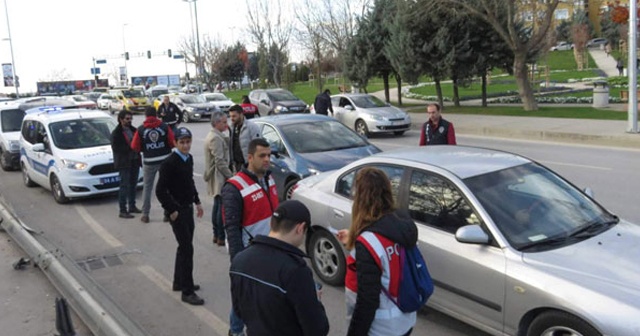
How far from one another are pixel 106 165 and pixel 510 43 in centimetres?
1828

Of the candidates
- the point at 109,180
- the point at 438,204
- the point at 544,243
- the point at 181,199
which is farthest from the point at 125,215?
the point at 544,243

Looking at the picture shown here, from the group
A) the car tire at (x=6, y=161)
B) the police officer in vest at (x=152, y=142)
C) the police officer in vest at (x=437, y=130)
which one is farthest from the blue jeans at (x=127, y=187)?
the car tire at (x=6, y=161)

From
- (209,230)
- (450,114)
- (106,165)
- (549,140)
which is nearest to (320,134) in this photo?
(209,230)

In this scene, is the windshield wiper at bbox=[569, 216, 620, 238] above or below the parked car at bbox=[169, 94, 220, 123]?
below

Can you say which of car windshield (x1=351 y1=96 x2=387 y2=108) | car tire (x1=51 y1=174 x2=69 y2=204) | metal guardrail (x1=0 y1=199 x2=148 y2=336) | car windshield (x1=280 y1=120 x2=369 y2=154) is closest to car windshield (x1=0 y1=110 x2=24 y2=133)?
car tire (x1=51 y1=174 x2=69 y2=204)

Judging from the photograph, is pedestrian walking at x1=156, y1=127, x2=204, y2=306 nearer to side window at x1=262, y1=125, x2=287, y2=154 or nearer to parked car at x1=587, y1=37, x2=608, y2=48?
side window at x1=262, y1=125, x2=287, y2=154

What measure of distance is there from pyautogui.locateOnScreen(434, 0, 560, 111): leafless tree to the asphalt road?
9.98 m

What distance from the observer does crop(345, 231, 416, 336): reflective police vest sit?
9.82ft

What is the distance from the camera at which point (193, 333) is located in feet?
16.5

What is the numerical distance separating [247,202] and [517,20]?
75.6 feet

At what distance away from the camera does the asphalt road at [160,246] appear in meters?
5.27

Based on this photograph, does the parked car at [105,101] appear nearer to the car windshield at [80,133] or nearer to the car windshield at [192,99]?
the car windshield at [192,99]

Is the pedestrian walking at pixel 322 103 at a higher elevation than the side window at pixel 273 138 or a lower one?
higher

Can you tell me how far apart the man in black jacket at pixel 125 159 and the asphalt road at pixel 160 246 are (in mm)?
355
